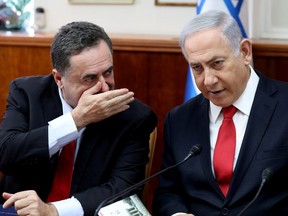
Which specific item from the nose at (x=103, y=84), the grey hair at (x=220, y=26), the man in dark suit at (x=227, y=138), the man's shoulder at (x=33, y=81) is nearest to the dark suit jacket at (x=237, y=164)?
the man in dark suit at (x=227, y=138)

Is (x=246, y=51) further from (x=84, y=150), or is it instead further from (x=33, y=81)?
(x=33, y=81)

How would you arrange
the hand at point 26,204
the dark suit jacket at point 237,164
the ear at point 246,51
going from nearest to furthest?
1. the hand at point 26,204
2. the dark suit jacket at point 237,164
3. the ear at point 246,51

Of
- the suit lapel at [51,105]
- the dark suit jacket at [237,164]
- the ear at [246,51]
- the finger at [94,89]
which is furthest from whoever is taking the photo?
the suit lapel at [51,105]

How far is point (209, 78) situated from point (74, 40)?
1.89 feet

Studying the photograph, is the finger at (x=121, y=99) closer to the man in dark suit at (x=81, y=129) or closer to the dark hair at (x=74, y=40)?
the man in dark suit at (x=81, y=129)

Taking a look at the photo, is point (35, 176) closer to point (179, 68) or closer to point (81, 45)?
point (81, 45)

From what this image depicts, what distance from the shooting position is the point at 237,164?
6.25ft

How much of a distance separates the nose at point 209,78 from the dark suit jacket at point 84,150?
0.37 metres

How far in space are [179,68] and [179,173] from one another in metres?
1.26

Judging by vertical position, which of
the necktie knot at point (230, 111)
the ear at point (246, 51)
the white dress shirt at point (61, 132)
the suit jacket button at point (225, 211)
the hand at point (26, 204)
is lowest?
the suit jacket button at point (225, 211)

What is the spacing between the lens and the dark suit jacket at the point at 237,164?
1.88m

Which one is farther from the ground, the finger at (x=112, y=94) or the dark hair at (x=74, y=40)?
the dark hair at (x=74, y=40)

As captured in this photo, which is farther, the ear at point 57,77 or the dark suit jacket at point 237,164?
the ear at point 57,77

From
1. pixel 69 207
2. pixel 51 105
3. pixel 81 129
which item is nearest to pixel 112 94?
pixel 81 129
